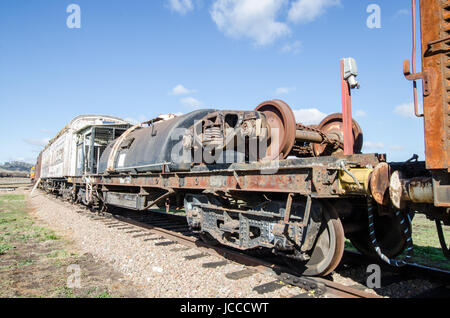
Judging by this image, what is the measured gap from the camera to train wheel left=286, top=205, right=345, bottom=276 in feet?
13.2

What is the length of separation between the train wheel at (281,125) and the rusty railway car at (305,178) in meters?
0.02

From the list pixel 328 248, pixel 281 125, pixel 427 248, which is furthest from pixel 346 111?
pixel 427 248

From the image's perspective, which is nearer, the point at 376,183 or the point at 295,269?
the point at 376,183

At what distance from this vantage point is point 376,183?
3439mm

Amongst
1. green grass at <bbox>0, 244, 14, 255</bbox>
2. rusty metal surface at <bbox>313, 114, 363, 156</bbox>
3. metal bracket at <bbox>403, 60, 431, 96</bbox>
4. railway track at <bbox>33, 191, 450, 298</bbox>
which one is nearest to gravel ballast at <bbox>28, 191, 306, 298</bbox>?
railway track at <bbox>33, 191, 450, 298</bbox>

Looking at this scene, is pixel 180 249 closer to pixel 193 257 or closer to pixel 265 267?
pixel 193 257

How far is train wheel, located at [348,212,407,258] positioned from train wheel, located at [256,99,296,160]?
6.43 feet

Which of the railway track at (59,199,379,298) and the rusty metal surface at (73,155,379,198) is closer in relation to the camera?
the rusty metal surface at (73,155,379,198)

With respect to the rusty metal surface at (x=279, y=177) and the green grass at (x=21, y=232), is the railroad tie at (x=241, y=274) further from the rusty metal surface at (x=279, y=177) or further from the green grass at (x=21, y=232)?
the green grass at (x=21, y=232)

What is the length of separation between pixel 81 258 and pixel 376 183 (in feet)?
18.0

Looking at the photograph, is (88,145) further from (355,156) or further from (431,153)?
(431,153)

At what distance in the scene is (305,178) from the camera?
13.1 ft

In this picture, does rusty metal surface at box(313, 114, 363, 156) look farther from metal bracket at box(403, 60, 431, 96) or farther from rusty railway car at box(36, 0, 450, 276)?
metal bracket at box(403, 60, 431, 96)
